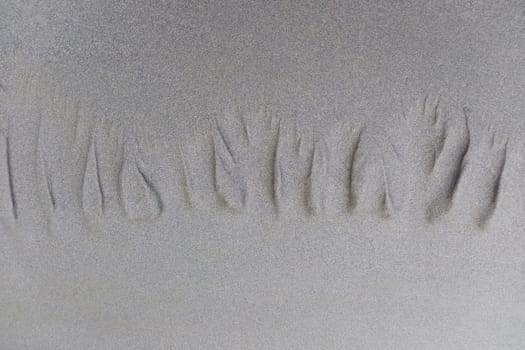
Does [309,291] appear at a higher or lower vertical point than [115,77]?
A: lower

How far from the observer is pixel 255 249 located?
50 cm

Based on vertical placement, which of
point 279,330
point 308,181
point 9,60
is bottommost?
point 279,330

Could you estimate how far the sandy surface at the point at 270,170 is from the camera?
45 cm

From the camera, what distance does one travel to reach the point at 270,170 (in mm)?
475

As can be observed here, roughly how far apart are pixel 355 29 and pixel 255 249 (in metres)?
0.20

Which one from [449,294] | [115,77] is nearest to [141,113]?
[115,77]

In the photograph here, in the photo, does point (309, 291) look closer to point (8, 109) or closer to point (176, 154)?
point (176, 154)

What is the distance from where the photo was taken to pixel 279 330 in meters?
0.54

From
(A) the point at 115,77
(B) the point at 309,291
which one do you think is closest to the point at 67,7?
(A) the point at 115,77

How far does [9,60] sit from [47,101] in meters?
0.04

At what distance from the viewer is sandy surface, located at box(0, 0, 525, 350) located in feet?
1.47

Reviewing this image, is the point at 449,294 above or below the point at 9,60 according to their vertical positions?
below

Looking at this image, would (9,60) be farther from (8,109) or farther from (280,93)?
(280,93)

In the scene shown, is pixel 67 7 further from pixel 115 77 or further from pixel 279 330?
pixel 279 330
